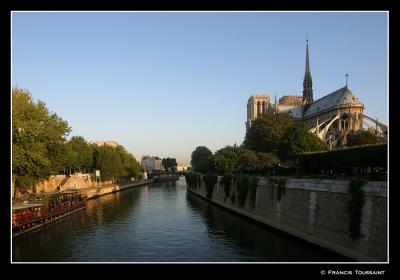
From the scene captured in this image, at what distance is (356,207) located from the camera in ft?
72.1

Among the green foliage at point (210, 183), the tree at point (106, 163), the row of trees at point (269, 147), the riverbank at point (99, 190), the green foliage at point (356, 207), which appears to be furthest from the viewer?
the tree at point (106, 163)

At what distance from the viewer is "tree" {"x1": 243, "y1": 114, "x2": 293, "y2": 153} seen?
205 ft

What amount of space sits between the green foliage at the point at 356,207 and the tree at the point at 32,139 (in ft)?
103

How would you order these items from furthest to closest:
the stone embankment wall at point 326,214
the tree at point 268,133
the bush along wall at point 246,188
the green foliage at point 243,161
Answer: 1. the tree at point 268,133
2. the green foliage at point 243,161
3. the bush along wall at point 246,188
4. the stone embankment wall at point 326,214

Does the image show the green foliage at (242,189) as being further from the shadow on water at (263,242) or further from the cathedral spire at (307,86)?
the cathedral spire at (307,86)

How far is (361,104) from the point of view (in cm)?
9381

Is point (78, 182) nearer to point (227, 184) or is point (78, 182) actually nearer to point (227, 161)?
point (227, 161)

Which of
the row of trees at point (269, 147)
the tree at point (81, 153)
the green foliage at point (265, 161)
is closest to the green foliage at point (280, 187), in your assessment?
the green foliage at point (265, 161)

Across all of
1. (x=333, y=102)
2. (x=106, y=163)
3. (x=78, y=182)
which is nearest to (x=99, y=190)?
(x=78, y=182)

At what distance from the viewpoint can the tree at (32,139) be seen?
41.1 metres

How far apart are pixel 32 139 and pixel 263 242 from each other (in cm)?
2654
